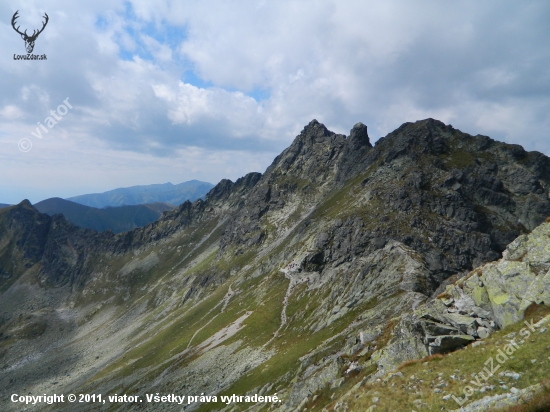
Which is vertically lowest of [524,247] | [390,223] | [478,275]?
[478,275]

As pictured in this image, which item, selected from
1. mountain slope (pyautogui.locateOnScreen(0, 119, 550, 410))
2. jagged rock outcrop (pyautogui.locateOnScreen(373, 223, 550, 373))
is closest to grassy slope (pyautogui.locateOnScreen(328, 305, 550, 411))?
jagged rock outcrop (pyautogui.locateOnScreen(373, 223, 550, 373))

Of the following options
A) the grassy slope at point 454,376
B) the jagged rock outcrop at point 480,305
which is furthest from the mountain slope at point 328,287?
the grassy slope at point 454,376

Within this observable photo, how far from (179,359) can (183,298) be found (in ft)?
281

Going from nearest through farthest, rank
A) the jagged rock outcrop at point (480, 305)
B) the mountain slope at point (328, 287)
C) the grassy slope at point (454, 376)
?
the grassy slope at point (454, 376), the jagged rock outcrop at point (480, 305), the mountain slope at point (328, 287)

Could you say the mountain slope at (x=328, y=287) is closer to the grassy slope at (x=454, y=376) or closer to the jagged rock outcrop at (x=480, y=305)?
the jagged rock outcrop at (x=480, y=305)

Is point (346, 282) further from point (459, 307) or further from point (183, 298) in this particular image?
point (183, 298)

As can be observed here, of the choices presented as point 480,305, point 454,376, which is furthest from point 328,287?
point 454,376

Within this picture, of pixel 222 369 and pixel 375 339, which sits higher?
pixel 375 339

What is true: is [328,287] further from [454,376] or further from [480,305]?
[454,376]

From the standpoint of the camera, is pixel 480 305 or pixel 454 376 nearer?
pixel 454 376

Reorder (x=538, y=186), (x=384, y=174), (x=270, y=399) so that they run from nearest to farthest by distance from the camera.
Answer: (x=270, y=399) < (x=538, y=186) < (x=384, y=174)

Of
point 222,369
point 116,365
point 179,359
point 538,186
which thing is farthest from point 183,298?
point 538,186

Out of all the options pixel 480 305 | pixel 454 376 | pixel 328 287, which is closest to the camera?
pixel 454 376

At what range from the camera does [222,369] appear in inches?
3039
